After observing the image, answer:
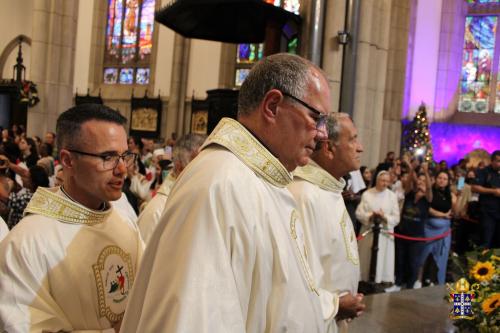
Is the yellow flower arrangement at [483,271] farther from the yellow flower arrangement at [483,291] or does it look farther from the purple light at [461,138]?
the purple light at [461,138]

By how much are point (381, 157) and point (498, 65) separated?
7.11 metres

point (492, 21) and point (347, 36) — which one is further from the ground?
point (492, 21)

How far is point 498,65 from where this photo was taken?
23.7 meters

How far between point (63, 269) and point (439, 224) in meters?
7.36

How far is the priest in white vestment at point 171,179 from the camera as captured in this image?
4184mm

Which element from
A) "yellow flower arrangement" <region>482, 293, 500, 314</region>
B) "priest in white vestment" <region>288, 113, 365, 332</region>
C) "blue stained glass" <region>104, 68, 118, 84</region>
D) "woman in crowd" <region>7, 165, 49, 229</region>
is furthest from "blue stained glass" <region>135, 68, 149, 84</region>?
"yellow flower arrangement" <region>482, 293, 500, 314</region>

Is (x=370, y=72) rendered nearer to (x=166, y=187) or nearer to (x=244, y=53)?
(x=166, y=187)

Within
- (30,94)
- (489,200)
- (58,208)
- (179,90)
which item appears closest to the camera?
(58,208)

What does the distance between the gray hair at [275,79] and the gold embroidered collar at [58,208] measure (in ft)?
2.79

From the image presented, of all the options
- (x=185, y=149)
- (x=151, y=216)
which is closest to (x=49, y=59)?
(x=185, y=149)

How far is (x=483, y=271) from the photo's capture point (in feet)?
11.6

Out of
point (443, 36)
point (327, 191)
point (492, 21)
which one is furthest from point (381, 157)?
point (327, 191)

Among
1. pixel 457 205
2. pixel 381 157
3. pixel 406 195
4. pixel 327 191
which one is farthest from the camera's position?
pixel 381 157

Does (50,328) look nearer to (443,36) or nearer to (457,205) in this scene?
(457,205)
